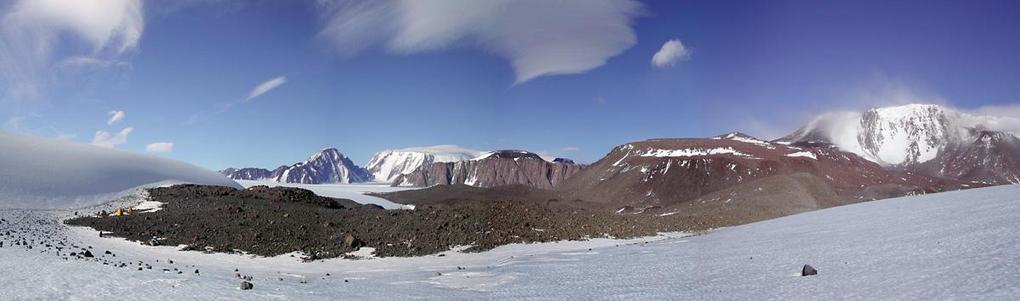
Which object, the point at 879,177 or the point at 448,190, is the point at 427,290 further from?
the point at 879,177

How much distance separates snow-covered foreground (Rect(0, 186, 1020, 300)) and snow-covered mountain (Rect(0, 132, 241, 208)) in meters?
18.1

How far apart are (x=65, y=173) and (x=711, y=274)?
39378 millimetres

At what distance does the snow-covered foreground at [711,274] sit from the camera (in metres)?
7.01

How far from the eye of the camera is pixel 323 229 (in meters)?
25.0

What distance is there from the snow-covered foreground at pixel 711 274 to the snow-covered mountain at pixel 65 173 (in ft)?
59.4

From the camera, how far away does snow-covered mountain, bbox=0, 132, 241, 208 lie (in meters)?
29.2

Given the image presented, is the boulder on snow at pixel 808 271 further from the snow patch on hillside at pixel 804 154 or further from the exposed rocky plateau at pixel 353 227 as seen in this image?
the snow patch on hillside at pixel 804 154

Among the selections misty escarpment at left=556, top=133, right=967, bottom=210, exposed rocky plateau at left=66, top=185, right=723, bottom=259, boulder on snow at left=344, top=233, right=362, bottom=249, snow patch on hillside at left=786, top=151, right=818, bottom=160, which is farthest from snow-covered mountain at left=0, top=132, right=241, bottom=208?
snow patch on hillside at left=786, top=151, right=818, bottom=160

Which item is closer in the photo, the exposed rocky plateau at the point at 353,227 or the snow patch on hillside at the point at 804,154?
the exposed rocky plateau at the point at 353,227

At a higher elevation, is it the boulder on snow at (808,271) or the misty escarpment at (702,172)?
the misty escarpment at (702,172)

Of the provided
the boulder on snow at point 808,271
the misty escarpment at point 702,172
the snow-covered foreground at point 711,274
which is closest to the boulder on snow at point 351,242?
the snow-covered foreground at point 711,274

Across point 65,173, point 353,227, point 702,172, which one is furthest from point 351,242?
point 702,172

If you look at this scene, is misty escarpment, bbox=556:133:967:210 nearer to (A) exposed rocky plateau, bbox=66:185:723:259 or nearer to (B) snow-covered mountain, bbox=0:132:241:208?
(A) exposed rocky plateau, bbox=66:185:723:259

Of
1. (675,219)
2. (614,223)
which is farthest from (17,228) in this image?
(675,219)
